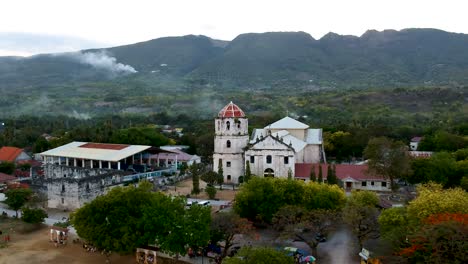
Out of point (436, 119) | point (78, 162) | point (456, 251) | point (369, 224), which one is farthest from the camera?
point (436, 119)

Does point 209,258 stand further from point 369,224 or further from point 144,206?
point 369,224

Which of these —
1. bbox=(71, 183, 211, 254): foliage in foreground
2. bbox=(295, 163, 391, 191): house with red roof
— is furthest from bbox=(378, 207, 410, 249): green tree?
bbox=(295, 163, 391, 191): house with red roof

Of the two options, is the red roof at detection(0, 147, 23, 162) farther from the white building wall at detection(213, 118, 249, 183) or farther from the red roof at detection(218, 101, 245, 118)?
the red roof at detection(218, 101, 245, 118)

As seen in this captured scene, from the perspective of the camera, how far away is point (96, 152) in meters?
58.0

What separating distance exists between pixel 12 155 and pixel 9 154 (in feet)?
2.25

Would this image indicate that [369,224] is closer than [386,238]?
No

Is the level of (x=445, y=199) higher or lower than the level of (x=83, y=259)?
higher

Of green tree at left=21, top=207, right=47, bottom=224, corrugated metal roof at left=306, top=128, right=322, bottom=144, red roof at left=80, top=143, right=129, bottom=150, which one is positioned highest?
corrugated metal roof at left=306, top=128, right=322, bottom=144

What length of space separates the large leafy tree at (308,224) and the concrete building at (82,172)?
20.1 metres

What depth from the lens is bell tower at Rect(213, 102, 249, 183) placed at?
50.3 meters

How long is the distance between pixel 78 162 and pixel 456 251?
4916 cm

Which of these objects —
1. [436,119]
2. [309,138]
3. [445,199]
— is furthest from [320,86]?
[445,199]

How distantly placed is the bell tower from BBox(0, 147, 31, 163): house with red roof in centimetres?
2789

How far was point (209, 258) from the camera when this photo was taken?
27562 millimetres
